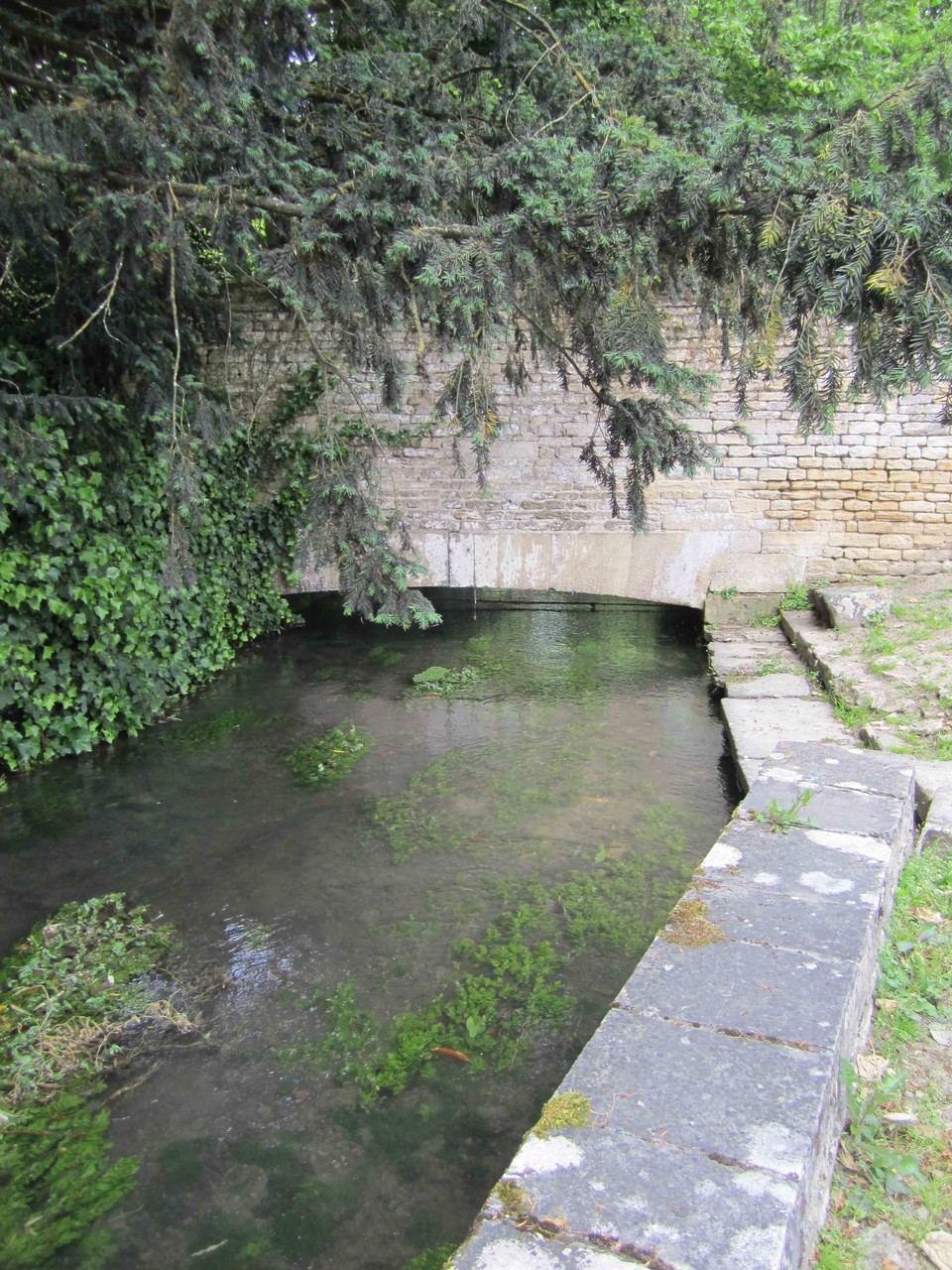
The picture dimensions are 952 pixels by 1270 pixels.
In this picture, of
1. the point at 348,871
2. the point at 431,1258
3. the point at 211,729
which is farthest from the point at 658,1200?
the point at 211,729

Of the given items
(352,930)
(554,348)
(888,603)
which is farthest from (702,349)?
(352,930)

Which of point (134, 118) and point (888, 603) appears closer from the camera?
point (134, 118)

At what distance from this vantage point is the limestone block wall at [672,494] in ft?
25.2

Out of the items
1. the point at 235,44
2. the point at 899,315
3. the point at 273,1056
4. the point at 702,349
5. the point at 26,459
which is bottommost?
the point at 273,1056

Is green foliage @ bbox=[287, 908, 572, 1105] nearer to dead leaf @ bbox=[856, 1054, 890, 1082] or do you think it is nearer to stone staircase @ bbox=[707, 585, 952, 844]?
dead leaf @ bbox=[856, 1054, 890, 1082]

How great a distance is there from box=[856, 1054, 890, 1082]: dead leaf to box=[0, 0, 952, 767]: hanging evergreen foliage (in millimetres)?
2630

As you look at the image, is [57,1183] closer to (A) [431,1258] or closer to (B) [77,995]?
(B) [77,995]

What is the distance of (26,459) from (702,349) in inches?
217

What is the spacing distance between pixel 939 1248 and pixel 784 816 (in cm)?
126

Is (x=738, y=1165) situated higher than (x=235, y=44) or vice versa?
(x=235, y=44)

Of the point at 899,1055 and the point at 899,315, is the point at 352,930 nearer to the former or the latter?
the point at 899,1055

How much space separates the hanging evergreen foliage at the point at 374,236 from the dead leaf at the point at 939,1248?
10.0ft

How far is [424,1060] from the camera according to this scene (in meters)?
2.98

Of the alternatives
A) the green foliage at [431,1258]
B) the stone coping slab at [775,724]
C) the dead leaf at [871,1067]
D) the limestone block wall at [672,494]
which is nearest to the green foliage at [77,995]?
the green foliage at [431,1258]
